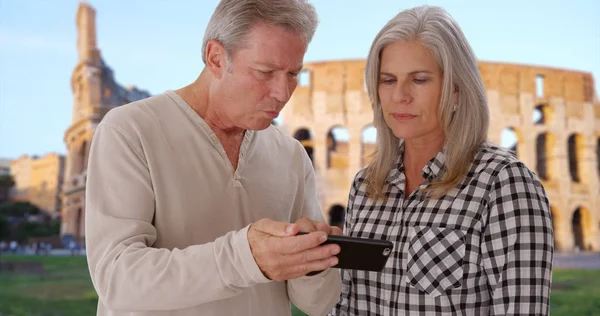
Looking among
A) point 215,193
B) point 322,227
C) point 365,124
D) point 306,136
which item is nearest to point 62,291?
point 306,136

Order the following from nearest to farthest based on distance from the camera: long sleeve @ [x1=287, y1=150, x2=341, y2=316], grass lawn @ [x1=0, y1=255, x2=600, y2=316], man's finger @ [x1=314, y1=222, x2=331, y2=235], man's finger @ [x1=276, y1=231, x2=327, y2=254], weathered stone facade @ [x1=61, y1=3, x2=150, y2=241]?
man's finger @ [x1=276, y1=231, x2=327, y2=254] → man's finger @ [x1=314, y1=222, x2=331, y2=235] → long sleeve @ [x1=287, y1=150, x2=341, y2=316] → grass lawn @ [x1=0, y1=255, x2=600, y2=316] → weathered stone facade @ [x1=61, y1=3, x2=150, y2=241]

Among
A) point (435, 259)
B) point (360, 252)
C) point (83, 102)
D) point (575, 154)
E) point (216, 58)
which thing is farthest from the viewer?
point (575, 154)

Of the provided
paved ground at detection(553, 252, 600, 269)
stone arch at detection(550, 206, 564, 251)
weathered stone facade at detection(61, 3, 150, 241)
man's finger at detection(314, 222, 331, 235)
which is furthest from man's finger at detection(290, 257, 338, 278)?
stone arch at detection(550, 206, 564, 251)

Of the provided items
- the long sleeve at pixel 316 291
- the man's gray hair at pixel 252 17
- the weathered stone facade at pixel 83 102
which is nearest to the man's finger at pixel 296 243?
the long sleeve at pixel 316 291

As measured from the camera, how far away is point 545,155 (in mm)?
12453

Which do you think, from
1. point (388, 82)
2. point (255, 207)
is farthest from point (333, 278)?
point (388, 82)

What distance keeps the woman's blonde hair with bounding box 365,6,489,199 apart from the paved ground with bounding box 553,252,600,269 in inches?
390

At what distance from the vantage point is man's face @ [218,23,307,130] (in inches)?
62.7

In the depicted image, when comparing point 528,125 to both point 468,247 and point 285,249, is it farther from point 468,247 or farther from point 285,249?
point 285,249

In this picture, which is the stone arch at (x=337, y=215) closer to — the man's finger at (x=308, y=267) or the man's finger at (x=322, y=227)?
the man's finger at (x=322, y=227)

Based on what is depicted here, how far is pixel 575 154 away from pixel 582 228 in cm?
151

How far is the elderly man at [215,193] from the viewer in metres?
1.40

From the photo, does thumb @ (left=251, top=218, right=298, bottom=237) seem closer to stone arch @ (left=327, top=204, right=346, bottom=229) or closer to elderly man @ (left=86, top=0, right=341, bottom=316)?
elderly man @ (left=86, top=0, right=341, bottom=316)

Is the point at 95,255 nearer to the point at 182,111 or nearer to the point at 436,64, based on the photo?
the point at 182,111
